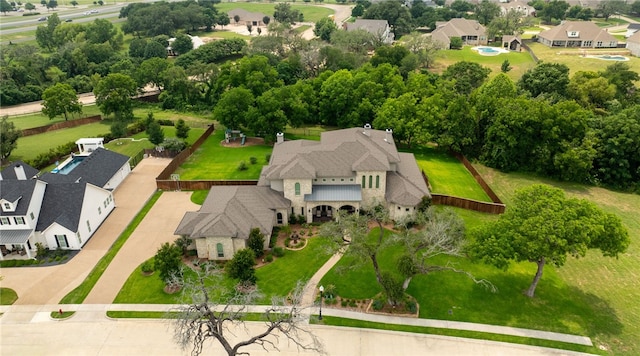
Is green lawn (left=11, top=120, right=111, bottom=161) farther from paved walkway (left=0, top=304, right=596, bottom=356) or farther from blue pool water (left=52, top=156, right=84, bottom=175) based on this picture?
paved walkway (left=0, top=304, right=596, bottom=356)

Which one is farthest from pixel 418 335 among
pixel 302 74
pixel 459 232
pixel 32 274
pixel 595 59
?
pixel 595 59

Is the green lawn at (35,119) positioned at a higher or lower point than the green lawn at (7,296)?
higher

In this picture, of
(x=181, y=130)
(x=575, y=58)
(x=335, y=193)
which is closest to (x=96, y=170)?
(x=181, y=130)

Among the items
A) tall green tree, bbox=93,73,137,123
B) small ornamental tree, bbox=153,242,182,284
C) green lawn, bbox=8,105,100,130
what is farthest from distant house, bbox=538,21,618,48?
small ornamental tree, bbox=153,242,182,284

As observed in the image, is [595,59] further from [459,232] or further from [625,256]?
[459,232]

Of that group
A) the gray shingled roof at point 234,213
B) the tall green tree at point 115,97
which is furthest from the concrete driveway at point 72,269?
the tall green tree at point 115,97

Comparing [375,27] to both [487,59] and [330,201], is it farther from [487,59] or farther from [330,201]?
[330,201]

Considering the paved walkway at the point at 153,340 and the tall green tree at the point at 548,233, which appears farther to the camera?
the tall green tree at the point at 548,233

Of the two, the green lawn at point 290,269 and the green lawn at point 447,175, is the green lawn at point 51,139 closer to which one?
the green lawn at point 290,269
